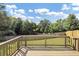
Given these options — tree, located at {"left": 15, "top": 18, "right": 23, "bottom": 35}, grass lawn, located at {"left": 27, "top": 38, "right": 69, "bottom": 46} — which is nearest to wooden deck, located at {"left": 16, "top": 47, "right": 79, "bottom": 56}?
grass lawn, located at {"left": 27, "top": 38, "right": 69, "bottom": 46}

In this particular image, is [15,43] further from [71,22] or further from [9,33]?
[71,22]

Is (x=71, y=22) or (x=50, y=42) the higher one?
(x=71, y=22)

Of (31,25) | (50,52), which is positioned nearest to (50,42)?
(50,52)

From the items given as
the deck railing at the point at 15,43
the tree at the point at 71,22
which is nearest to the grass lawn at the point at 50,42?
the deck railing at the point at 15,43

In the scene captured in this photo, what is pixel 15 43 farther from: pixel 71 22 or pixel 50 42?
pixel 71 22

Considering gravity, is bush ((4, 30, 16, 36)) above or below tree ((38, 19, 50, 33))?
below

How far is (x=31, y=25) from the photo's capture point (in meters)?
2.33

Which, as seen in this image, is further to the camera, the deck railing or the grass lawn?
the grass lawn

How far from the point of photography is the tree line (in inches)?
91.0

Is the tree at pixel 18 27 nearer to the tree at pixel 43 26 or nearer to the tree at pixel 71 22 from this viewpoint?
the tree at pixel 43 26

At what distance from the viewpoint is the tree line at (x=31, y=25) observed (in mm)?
2311

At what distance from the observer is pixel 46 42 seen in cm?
237

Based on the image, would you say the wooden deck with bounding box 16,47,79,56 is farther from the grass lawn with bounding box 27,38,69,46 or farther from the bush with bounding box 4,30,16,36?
the bush with bounding box 4,30,16,36

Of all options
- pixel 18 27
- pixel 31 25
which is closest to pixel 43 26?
pixel 31 25
